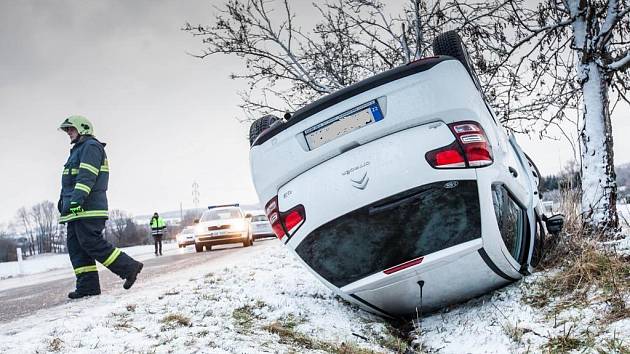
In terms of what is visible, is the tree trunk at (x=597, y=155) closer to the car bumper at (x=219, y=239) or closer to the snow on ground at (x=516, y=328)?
the snow on ground at (x=516, y=328)

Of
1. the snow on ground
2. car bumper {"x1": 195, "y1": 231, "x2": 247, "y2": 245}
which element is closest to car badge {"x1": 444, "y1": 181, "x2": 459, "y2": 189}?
the snow on ground

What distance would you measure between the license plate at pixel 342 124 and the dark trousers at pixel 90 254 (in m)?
3.14

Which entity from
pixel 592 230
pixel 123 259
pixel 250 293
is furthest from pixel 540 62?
pixel 123 259

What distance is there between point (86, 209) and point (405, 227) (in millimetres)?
3707

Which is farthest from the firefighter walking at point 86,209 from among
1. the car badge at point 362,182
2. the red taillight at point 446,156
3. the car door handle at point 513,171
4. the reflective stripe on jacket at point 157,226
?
the reflective stripe on jacket at point 157,226

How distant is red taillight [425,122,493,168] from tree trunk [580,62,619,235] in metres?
2.73

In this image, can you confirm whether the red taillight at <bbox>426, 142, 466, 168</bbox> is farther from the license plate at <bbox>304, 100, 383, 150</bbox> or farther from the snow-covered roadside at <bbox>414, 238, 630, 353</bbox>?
the snow-covered roadside at <bbox>414, 238, 630, 353</bbox>

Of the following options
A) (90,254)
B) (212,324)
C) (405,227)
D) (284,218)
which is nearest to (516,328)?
(405,227)

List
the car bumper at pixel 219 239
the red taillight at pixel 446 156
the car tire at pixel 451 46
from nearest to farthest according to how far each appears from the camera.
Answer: the red taillight at pixel 446 156 < the car tire at pixel 451 46 < the car bumper at pixel 219 239

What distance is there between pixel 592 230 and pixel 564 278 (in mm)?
1880

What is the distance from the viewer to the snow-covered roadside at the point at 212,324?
8.46ft

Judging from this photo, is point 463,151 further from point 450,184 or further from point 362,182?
point 362,182

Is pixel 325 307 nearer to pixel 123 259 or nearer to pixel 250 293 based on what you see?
pixel 250 293

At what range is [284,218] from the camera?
3025mm
